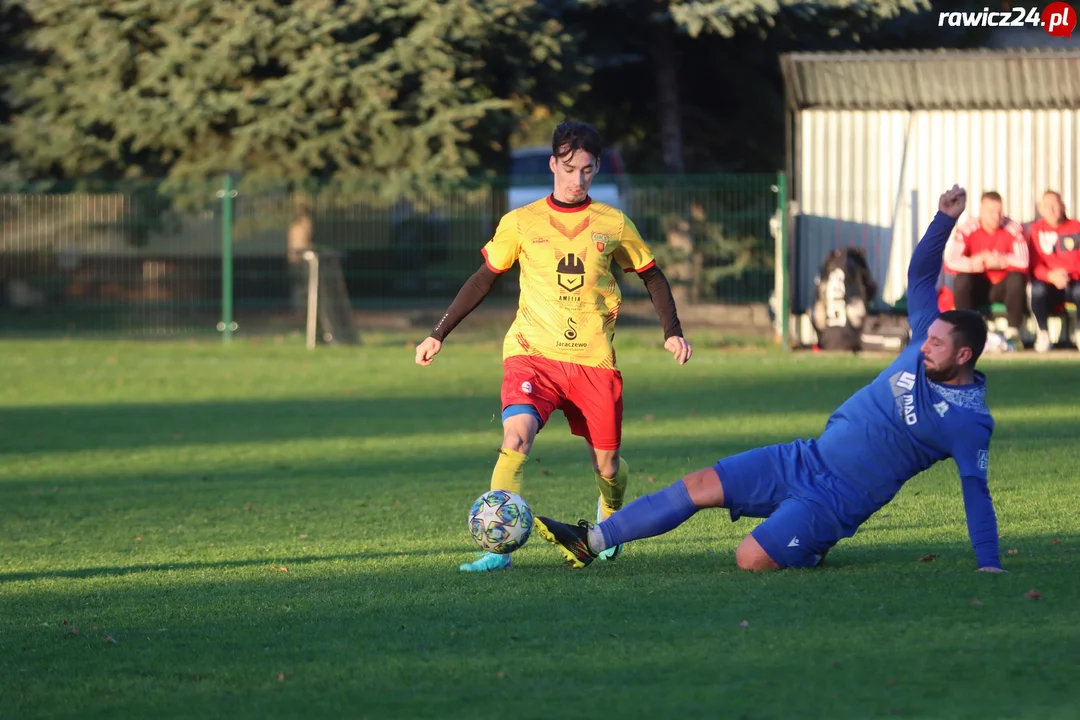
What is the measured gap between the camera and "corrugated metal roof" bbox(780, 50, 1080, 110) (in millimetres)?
21047

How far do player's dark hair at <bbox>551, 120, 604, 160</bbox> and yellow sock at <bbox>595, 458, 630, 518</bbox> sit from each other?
4.96 ft

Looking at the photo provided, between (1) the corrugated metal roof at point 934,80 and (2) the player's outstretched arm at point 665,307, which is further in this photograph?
(1) the corrugated metal roof at point 934,80

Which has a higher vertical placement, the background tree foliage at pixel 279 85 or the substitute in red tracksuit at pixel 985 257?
the background tree foliage at pixel 279 85

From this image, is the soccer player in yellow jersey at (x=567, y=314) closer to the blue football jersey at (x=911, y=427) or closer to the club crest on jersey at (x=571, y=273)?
the club crest on jersey at (x=571, y=273)

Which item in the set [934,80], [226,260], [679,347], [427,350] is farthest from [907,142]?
[427,350]

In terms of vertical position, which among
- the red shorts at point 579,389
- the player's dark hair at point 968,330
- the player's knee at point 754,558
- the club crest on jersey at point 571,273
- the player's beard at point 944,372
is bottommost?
the player's knee at point 754,558

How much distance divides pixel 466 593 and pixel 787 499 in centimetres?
146

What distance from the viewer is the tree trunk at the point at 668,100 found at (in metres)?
28.9

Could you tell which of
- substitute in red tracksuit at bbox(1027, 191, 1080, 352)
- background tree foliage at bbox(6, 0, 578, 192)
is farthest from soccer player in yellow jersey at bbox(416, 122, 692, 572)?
background tree foliage at bbox(6, 0, 578, 192)

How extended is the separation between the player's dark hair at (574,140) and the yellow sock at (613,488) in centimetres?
151

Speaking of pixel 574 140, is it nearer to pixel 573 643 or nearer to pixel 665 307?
pixel 665 307

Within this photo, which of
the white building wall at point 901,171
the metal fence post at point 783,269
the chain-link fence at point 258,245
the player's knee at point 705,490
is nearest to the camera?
the player's knee at point 705,490

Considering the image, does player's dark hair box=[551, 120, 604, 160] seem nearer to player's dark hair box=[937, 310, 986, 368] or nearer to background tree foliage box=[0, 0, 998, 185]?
player's dark hair box=[937, 310, 986, 368]

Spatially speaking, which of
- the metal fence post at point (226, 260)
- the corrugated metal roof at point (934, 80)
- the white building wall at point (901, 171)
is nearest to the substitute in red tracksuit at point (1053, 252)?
the white building wall at point (901, 171)
